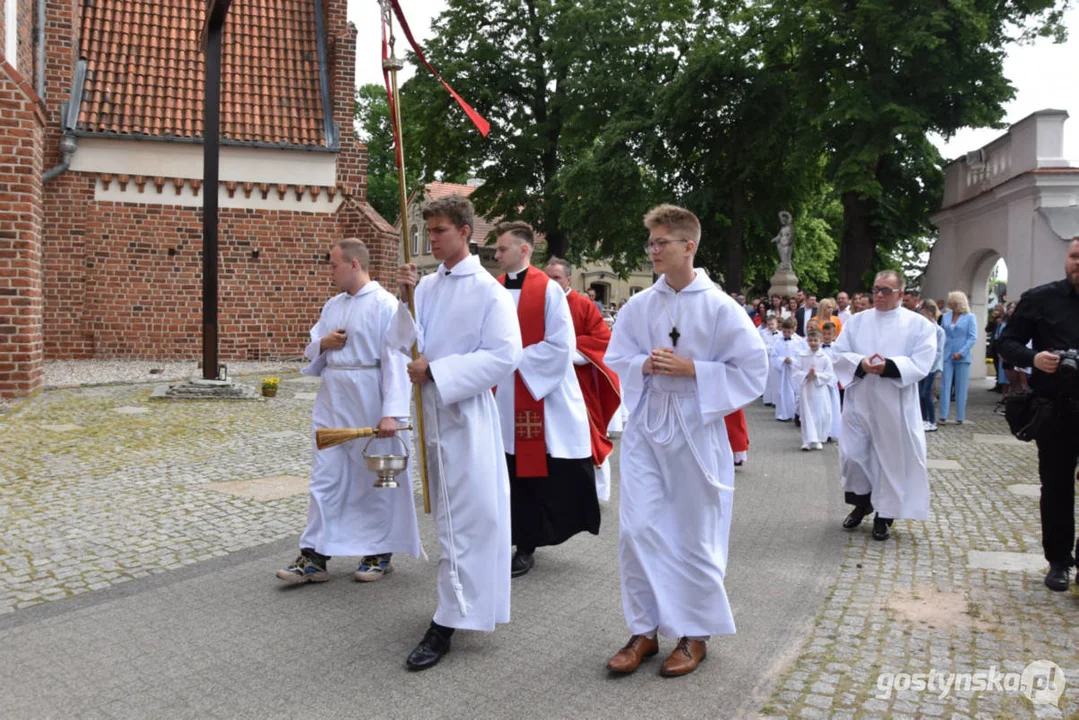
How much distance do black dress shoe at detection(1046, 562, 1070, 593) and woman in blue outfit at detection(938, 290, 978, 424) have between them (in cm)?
922

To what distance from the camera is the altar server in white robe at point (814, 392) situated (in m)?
11.8

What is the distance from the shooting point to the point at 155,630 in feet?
15.2

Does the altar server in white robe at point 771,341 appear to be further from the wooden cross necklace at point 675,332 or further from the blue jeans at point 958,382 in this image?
the wooden cross necklace at point 675,332

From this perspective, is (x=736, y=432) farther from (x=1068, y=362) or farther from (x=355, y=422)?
(x=355, y=422)

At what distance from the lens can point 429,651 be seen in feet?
13.8

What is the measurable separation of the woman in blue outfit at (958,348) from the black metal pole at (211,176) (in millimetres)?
11403

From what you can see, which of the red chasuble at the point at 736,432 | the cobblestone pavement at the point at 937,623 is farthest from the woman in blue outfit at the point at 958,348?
the red chasuble at the point at 736,432

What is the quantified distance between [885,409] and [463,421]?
4.05 meters

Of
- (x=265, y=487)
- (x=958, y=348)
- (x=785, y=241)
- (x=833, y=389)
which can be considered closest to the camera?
(x=265, y=487)

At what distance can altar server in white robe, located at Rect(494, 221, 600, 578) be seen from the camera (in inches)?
232

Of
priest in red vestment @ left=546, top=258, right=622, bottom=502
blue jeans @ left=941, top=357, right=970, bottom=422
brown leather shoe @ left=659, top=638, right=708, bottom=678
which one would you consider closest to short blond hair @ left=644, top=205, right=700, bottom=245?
brown leather shoe @ left=659, top=638, right=708, bottom=678

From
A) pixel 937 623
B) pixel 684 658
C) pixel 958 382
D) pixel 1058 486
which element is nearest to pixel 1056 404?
pixel 1058 486

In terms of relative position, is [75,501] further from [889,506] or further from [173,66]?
[173,66]

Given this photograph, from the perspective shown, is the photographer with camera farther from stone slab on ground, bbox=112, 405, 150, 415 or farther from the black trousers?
stone slab on ground, bbox=112, 405, 150, 415
